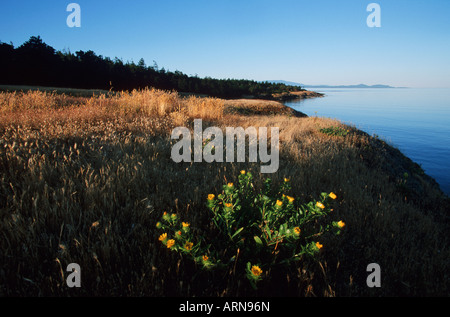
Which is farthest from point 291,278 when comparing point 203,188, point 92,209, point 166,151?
point 166,151

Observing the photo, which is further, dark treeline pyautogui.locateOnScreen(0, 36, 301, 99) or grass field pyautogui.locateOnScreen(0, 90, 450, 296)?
dark treeline pyautogui.locateOnScreen(0, 36, 301, 99)

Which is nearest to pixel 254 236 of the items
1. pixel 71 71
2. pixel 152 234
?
pixel 152 234

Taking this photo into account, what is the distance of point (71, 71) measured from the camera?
34.4 m

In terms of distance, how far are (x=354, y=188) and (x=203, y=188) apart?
2.49 m

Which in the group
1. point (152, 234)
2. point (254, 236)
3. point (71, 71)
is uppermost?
point (71, 71)

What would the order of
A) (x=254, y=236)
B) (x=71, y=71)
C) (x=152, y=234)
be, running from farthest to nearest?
1. (x=71, y=71)
2. (x=152, y=234)
3. (x=254, y=236)

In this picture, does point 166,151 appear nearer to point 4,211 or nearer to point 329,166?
point 4,211

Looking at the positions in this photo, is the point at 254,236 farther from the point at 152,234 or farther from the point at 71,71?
the point at 71,71

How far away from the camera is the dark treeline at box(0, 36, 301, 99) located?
2969 cm

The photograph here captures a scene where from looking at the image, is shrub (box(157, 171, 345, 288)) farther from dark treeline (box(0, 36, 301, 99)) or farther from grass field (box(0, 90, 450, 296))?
dark treeline (box(0, 36, 301, 99))

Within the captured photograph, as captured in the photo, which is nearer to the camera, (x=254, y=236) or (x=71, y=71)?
(x=254, y=236)

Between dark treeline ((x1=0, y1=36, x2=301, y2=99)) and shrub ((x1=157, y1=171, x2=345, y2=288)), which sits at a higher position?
dark treeline ((x1=0, y1=36, x2=301, y2=99))

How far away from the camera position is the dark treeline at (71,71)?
29688mm

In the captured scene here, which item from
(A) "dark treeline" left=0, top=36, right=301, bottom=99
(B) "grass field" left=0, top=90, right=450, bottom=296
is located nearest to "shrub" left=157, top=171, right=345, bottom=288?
(B) "grass field" left=0, top=90, right=450, bottom=296
